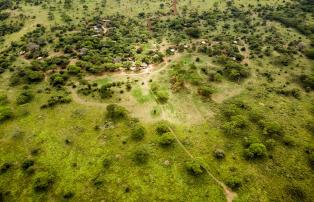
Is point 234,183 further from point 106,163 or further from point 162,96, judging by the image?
point 162,96

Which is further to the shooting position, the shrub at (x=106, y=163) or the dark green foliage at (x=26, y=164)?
the shrub at (x=106, y=163)

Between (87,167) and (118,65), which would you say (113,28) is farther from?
(87,167)

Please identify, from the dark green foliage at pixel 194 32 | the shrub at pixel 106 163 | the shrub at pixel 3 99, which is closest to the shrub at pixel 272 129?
the shrub at pixel 106 163

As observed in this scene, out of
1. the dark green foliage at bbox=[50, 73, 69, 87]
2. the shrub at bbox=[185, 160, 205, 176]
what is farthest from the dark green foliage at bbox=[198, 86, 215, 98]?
the dark green foliage at bbox=[50, 73, 69, 87]

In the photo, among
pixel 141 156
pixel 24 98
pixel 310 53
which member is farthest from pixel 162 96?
pixel 310 53

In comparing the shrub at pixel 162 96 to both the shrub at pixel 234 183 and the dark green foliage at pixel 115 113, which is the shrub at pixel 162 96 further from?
the shrub at pixel 234 183

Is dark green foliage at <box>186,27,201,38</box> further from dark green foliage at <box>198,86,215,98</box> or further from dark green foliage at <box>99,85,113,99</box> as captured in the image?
dark green foliage at <box>99,85,113,99</box>
